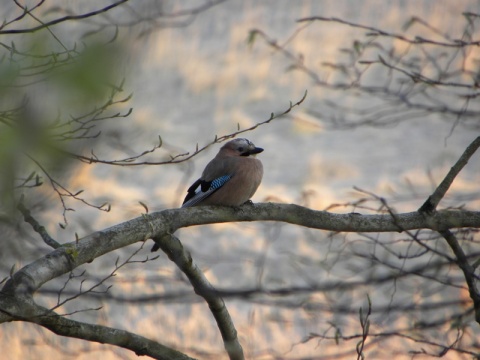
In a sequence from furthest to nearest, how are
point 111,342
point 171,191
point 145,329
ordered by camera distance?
1. point 171,191
2. point 145,329
3. point 111,342

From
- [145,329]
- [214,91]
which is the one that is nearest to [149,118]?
[145,329]

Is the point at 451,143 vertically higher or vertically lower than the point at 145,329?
higher

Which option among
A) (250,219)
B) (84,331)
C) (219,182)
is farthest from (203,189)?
(84,331)

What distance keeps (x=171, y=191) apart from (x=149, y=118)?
19.4 ft

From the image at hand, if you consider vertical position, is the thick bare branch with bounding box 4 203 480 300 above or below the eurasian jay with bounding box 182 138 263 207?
below

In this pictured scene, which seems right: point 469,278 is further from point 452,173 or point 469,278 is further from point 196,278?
point 196,278

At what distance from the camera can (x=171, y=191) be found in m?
7.76

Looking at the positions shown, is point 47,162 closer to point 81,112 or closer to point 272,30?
point 81,112

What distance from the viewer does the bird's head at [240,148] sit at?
5.11 metres

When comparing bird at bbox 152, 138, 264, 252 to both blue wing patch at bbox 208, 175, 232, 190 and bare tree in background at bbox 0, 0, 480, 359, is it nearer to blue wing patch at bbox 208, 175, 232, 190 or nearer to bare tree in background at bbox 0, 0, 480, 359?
blue wing patch at bbox 208, 175, 232, 190

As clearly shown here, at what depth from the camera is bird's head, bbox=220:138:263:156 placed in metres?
5.11

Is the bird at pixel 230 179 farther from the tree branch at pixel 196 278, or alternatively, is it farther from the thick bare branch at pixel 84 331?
the thick bare branch at pixel 84 331

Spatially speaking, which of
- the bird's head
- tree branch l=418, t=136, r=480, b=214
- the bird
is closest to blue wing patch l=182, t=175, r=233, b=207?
the bird

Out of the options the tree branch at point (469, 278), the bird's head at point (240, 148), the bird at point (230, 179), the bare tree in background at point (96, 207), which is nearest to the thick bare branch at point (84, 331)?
the bare tree in background at point (96, 207)
